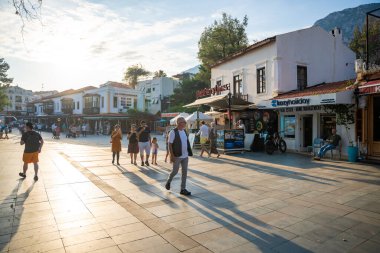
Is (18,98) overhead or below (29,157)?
overhead

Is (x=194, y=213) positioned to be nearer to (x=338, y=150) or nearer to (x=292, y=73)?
(x=338, y=150)

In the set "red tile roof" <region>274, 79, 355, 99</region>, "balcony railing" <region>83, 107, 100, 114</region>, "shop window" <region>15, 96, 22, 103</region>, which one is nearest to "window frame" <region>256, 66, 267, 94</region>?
"red tile roof" <region>274, 79, 355, 99</region>

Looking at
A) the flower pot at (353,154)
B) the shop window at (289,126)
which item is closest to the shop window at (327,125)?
the shop window at (289,126)

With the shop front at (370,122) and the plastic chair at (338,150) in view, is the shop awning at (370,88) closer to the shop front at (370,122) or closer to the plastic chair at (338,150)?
the shop front at (370,122)

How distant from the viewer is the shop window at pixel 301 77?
17.4 m

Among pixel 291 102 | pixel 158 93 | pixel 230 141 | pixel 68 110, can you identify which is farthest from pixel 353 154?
pixel 68 110

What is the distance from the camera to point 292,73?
666 inches

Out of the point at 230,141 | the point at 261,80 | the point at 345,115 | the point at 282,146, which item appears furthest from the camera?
the point at 261,80

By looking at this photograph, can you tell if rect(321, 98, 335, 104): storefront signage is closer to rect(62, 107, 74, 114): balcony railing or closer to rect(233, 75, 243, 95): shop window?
rect(233, 75, 243, 95): shop window

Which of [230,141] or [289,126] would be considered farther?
[289,126]

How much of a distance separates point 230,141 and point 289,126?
416 centimetres

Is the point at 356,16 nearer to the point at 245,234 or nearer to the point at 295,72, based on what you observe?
the point at 295,72

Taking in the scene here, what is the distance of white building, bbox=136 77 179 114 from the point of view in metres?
48.6

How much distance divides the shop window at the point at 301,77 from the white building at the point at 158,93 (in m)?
32.3
